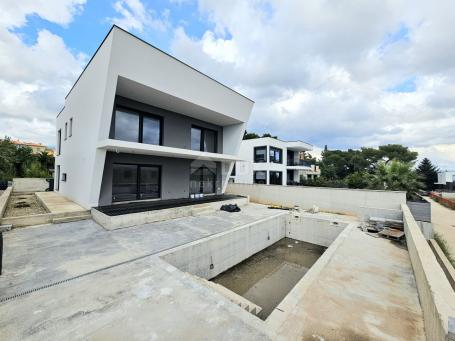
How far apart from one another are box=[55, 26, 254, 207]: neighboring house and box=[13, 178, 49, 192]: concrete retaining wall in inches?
363

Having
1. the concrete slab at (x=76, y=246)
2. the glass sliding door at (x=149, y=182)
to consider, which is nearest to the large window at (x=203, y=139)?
the glass sliding door at (x=149, y=182)

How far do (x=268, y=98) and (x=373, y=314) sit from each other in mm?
17554

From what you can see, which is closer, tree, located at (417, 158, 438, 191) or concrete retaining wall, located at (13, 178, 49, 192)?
concrete retaining wall, located at (13, 178, 49, 192)

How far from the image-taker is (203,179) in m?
14.3

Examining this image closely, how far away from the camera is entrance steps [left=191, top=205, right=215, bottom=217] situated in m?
10.0

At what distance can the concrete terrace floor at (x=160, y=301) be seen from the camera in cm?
264

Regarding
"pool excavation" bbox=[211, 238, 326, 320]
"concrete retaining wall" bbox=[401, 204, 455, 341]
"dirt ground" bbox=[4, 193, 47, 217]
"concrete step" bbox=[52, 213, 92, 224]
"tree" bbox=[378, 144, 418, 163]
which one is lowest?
"pool excavation" bbox=[211, 238, 326, 320]

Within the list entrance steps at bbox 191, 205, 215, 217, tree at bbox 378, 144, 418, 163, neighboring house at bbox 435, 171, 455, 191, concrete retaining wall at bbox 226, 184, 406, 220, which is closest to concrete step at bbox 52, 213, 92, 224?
entrance steps at bbox 191, 205, 215, 217

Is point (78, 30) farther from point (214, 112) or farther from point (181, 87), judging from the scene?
point (214, 112)

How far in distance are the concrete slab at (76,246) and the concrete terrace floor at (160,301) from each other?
0.03 metres

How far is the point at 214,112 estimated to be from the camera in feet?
38.9

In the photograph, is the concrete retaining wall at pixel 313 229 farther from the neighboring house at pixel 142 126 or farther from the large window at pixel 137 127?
the large window at pixel 137 127

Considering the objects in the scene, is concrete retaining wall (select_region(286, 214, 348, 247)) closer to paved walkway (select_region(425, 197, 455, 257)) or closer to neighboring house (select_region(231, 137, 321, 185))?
paved walkway (select_region(425, 197, 455, 257))

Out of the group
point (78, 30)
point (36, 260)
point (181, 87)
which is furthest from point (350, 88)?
point (36, 260)
